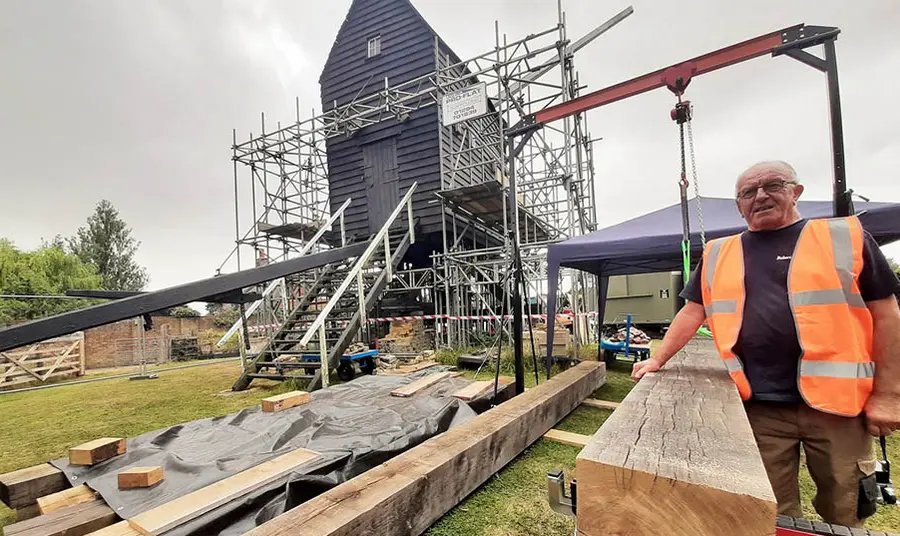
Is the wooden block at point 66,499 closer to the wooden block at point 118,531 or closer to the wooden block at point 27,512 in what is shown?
the wooden block at point 27,512

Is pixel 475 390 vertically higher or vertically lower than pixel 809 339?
lower

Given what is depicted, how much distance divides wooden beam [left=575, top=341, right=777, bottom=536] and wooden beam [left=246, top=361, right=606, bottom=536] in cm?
112

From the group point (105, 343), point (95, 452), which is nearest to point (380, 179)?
point (95, 452)

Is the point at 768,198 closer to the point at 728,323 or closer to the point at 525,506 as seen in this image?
Answer: the point at 728,323

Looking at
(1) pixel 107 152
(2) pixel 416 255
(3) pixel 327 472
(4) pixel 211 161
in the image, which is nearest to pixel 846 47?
(2) pixel 416 255

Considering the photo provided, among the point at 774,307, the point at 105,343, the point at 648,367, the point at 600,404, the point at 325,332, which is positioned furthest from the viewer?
the point at 105,343

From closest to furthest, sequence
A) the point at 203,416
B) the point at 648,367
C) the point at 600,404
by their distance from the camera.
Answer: the point at 648,367
the point at 600,404
the point at 203,416

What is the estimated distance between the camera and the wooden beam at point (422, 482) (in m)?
1.50

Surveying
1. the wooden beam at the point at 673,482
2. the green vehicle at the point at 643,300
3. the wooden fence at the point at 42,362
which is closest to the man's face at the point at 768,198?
the wooden beam at the point at 673,482

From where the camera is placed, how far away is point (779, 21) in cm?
893

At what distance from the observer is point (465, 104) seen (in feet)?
27.7

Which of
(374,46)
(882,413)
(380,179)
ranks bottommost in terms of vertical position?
(882,413)

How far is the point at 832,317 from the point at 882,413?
0.36 meters

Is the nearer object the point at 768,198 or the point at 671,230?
the point at 768,198
